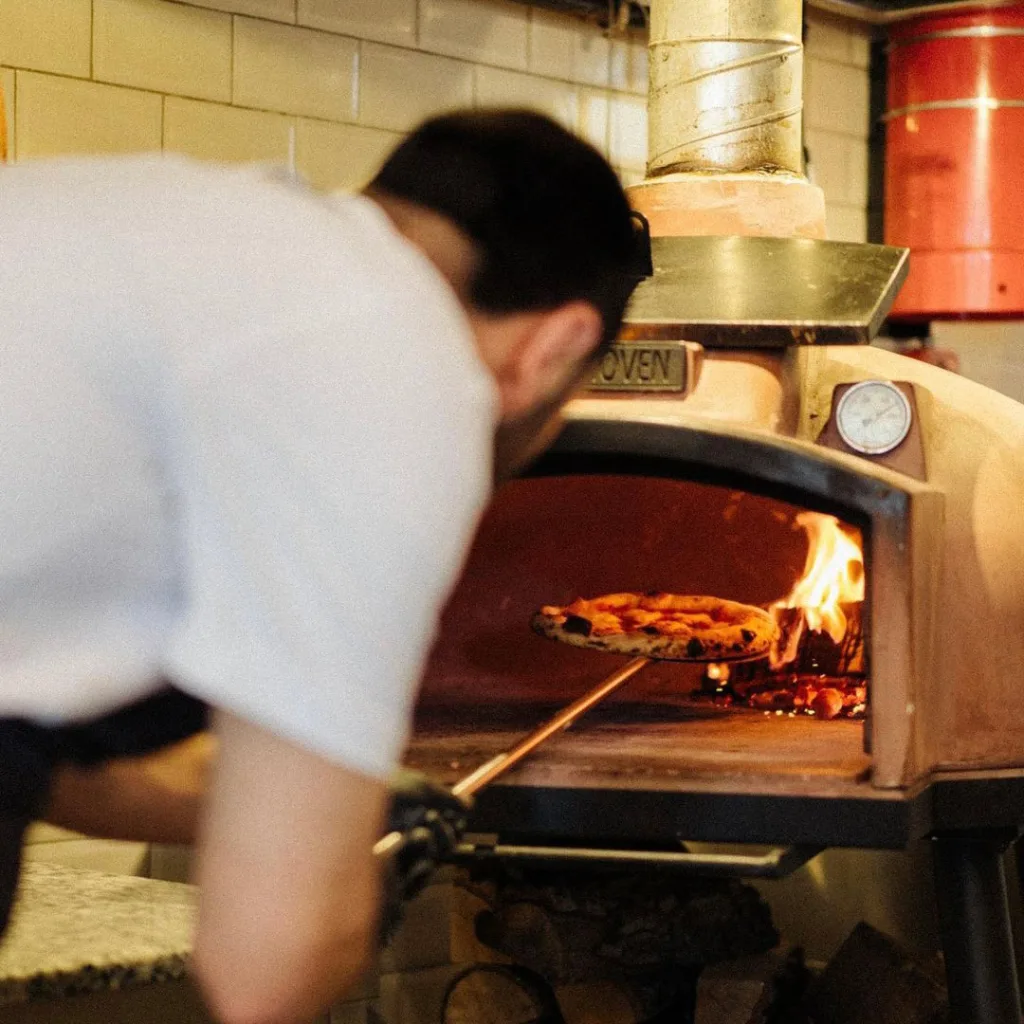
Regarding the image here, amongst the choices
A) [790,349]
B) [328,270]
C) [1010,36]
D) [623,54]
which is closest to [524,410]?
[328,270]

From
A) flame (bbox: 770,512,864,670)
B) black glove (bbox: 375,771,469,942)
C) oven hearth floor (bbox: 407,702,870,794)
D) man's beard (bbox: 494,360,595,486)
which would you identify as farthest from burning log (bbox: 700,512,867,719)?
man's beard (bbox: 494,360,595,486)

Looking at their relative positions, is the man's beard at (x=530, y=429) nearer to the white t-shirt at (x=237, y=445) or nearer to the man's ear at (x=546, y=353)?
the man's ear at (x=546, y=353)

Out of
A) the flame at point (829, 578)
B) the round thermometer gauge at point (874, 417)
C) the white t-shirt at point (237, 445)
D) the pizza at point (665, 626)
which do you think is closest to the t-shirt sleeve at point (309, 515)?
the white t-shirt at point (237, 445)

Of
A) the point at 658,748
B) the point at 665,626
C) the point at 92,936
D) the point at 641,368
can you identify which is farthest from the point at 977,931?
the point at 92,936

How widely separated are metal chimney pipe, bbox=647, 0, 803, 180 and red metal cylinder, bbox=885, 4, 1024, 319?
961 millimetres

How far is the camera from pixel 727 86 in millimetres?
2486

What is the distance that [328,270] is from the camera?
0.80 m

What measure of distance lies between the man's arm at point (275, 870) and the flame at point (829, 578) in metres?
1.74

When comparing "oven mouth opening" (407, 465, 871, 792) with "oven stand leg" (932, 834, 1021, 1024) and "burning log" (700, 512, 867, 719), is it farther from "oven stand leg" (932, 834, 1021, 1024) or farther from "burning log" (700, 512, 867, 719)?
"oven stand leg" (932, 834, 1021, 1024)

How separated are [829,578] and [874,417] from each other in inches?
20.4

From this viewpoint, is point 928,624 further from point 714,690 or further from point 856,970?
point 856,970

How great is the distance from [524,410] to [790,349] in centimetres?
125

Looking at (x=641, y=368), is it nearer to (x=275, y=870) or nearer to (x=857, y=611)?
(x=857, y=611)

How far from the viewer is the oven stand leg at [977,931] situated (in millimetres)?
2018
